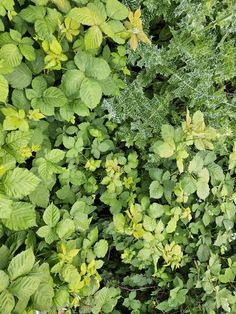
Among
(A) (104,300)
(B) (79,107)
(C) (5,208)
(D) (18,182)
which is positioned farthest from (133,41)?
(A) (104,300)

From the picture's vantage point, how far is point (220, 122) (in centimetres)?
189

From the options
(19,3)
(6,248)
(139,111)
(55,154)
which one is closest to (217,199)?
(139,111)

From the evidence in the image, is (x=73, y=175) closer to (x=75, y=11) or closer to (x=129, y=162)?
(x=129, y=162)

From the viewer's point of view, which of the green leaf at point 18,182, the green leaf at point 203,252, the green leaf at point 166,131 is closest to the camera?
the green leaf at point 18,182

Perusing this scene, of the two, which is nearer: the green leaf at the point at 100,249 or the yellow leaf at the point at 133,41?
the yellow leaf at the point at 133,41

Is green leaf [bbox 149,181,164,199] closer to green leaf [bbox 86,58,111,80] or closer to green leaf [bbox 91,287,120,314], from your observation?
green leaf [bbox 91,287,120,314]

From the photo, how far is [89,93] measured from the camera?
61.0 inches

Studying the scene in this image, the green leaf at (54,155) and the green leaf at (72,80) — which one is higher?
the green leaf at (72,80)

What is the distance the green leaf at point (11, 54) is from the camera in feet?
4.85

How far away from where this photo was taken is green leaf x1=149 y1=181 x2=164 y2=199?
6.12ft

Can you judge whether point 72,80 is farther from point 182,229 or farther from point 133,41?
point 182,229

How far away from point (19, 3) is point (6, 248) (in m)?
1.04

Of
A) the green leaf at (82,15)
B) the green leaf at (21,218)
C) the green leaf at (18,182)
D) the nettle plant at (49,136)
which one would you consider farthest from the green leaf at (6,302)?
the green leaf at (82,15)

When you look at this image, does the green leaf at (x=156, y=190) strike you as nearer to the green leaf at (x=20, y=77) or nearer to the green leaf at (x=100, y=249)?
the green leaf at (x=100, y=249)
